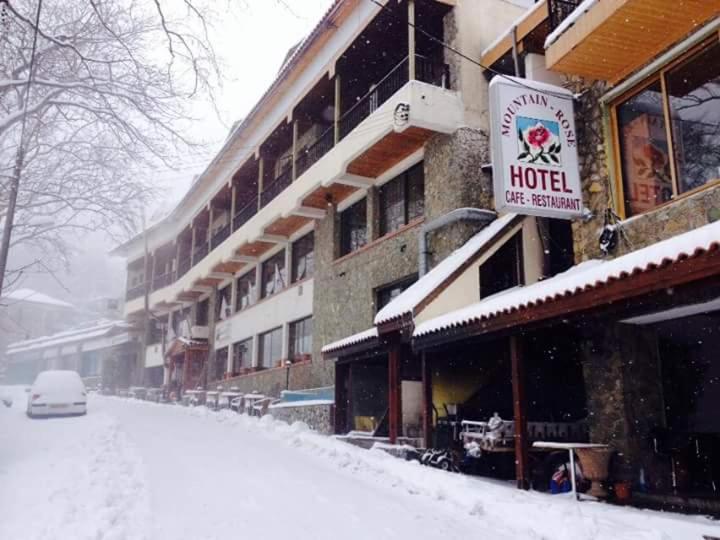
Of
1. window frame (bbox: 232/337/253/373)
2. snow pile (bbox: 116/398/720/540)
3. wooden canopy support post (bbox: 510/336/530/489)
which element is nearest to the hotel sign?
wooden canopy support post (bbox: 510/336/530/489)

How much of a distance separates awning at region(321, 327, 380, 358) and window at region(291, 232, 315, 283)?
6.29m

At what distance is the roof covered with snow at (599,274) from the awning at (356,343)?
206 centimetres

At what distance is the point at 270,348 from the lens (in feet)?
77.0

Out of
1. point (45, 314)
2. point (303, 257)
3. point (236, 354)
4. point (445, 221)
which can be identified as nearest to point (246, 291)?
point (236, 354)

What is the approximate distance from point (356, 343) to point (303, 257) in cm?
891

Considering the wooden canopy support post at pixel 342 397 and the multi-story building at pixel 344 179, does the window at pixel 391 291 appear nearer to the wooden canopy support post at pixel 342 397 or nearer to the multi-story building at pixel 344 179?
the multi-story building at pixel 344 179

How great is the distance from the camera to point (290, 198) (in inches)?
758

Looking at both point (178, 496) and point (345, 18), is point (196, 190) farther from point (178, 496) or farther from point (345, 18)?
point (178, 496)

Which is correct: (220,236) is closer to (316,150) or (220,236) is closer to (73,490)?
(316,150)

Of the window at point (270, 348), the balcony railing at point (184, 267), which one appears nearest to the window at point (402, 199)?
the window at point (270, 348)

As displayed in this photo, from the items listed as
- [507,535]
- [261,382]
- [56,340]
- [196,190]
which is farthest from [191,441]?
[56,340]

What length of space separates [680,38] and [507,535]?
7.21 meters

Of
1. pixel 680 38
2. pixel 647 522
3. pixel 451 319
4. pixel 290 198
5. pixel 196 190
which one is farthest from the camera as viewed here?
pixel 196 190

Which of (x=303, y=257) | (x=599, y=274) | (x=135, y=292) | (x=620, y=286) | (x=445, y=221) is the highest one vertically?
(x=135, y=292)
